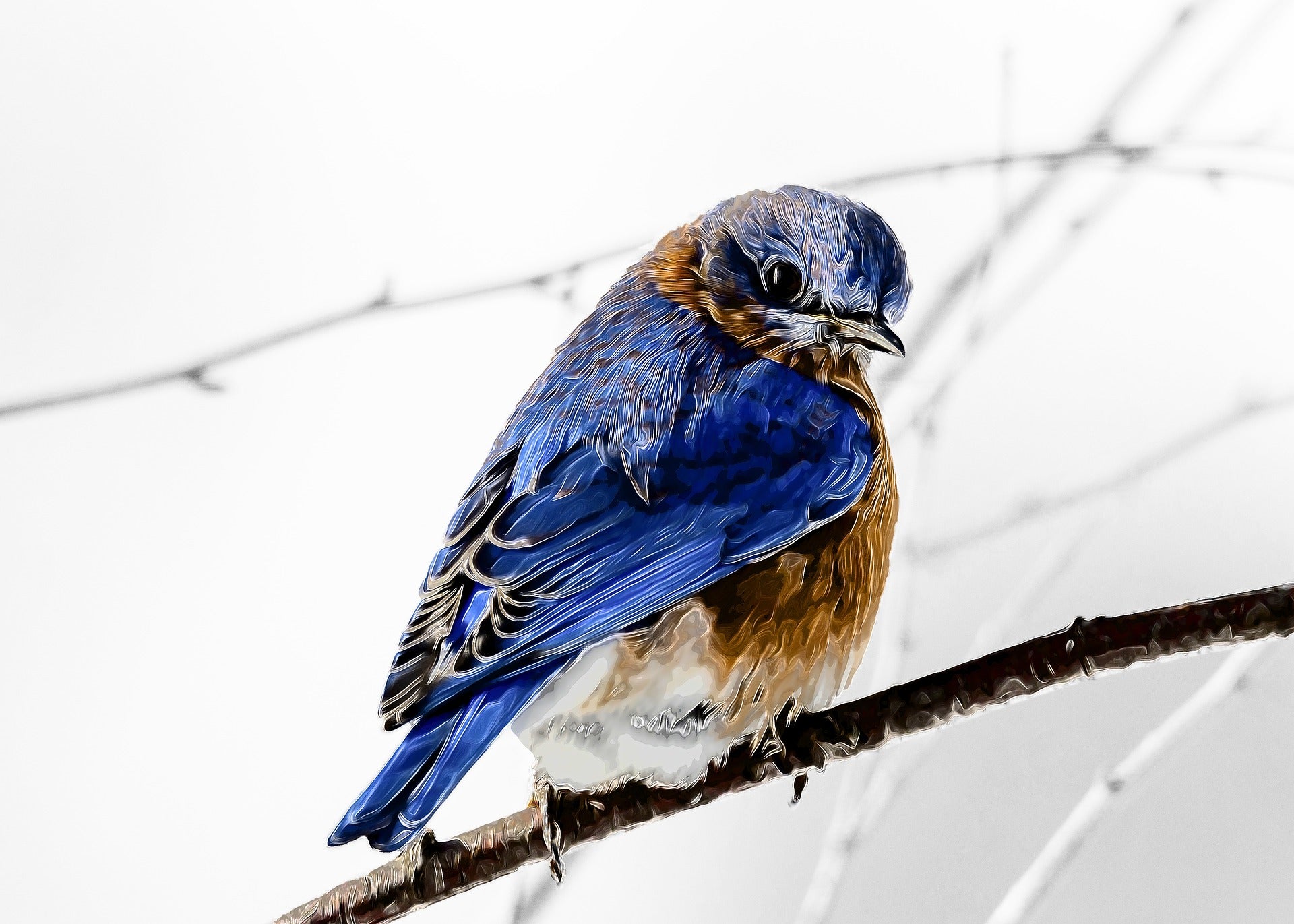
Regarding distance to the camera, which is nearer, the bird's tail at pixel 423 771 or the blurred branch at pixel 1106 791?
the bird's tail at pixel 423 771

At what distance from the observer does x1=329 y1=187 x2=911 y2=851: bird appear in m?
0.70

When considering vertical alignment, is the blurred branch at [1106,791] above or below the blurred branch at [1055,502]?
below

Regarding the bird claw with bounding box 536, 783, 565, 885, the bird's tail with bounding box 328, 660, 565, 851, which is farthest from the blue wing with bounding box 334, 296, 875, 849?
the bird claw with bounding box 536, 783, 565, 885

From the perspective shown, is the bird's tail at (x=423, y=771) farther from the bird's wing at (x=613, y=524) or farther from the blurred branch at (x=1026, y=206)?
the blurred branch at (x=1026, y=206)

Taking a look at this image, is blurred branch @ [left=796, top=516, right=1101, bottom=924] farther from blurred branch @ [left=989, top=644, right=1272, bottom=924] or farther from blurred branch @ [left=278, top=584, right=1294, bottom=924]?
blurred branch @ [left=278, top=584, right=1294, bottom=924]

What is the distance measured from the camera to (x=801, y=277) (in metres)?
0.79

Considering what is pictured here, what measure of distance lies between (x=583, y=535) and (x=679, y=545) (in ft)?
0.21

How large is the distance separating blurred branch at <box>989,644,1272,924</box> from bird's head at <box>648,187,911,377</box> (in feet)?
1.69

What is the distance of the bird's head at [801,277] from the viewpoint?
77cm

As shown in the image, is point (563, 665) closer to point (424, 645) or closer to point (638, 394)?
point (424, 645)

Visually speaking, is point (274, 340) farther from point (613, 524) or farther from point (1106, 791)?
point (1106, 791)

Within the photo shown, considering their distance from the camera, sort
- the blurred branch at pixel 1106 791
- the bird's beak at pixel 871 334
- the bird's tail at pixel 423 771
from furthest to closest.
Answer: the blurred branch at pixel 1106 791 < the bird's beak at pixel 871 334 < the bird's tail at pixel 423 771

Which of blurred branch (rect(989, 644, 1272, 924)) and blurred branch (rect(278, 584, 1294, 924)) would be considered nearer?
blurred branch (rect(278, 584, 1294, 924))

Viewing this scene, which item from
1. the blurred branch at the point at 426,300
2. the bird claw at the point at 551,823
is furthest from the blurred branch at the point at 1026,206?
the bird claw at the point at 551,823
